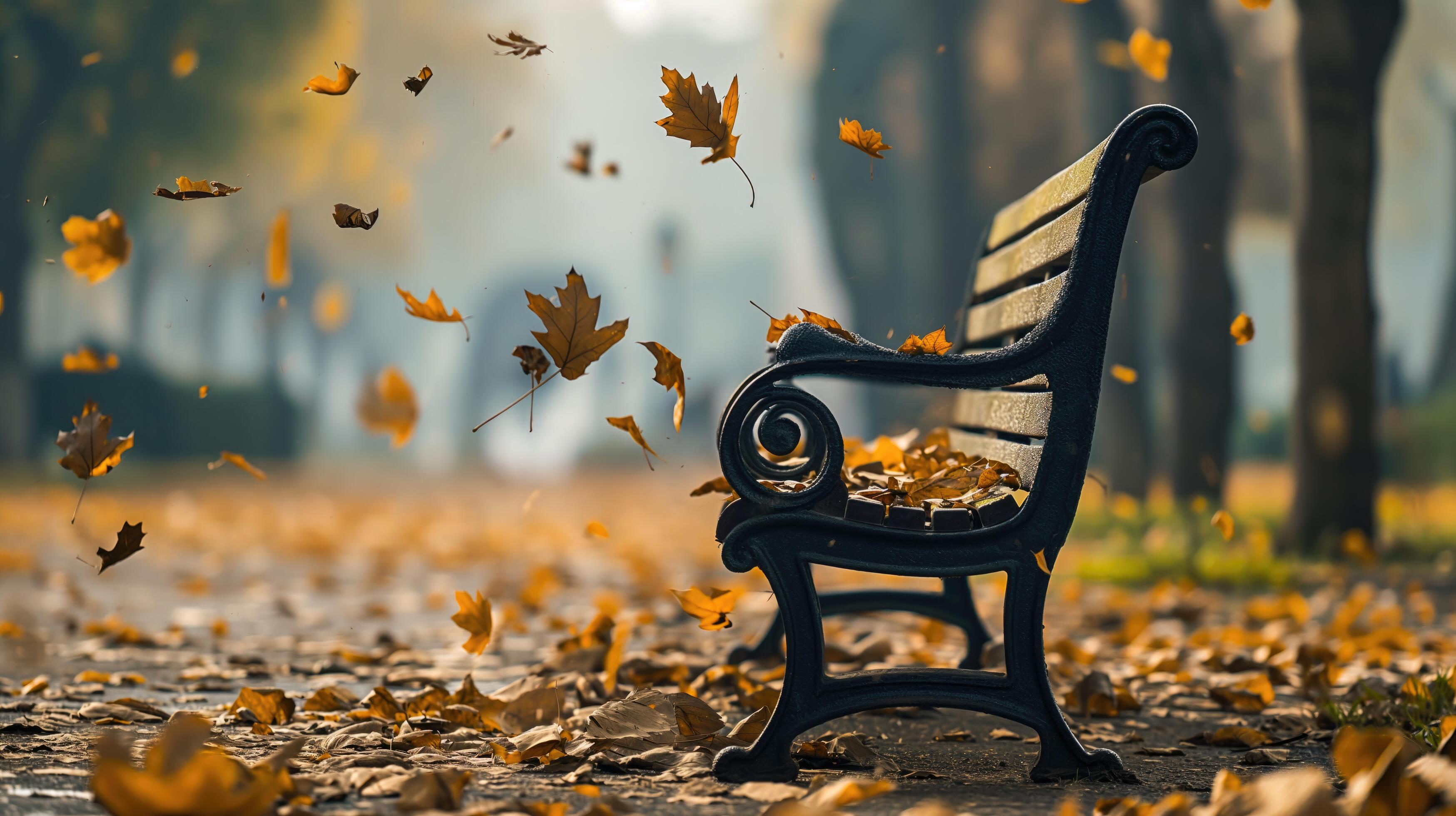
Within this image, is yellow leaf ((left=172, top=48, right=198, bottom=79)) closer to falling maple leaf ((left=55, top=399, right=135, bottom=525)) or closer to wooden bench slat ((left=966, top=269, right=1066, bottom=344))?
falling maple leaf ((left=55, top=399, right=135, bottom=525))

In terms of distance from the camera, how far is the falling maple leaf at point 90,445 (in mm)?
2277

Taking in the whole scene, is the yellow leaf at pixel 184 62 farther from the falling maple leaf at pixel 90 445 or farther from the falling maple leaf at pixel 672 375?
the falling maple leaf at pixel 672 375

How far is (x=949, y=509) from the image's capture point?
205 cm

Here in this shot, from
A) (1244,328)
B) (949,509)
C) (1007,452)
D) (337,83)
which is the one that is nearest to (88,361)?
(337,83)

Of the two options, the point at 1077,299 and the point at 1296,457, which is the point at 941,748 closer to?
the point at 1077,299

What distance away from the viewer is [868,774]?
83.1 inches

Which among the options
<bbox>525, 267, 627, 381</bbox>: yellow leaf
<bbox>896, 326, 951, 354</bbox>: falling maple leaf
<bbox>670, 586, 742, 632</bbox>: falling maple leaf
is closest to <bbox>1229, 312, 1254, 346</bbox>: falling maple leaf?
<bbox>896, 326, 951, 354</bbox>: falling maple leaf

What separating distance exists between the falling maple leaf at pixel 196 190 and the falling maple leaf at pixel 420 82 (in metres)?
0.44

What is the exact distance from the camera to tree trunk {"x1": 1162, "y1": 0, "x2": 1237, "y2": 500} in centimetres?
808

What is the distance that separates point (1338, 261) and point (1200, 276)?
6.44 ft

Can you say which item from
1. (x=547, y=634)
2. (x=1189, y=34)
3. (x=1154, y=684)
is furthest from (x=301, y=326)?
(x=1154, y=684)

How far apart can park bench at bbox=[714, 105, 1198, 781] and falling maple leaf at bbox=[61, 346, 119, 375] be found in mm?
1608

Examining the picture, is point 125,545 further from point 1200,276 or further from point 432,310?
point 1200,276

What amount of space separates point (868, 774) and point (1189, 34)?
25.7 feet
